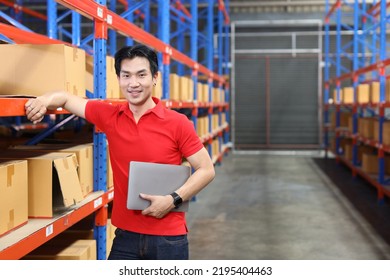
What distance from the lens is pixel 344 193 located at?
28.9 feet

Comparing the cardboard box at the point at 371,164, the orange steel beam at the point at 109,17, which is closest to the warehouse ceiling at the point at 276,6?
the cardboard box at the point at 371,164

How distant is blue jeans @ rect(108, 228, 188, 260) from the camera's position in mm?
2535

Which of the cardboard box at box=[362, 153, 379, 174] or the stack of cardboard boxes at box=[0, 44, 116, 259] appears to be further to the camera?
the cardboard box at box=[362, 153, 379, 174]

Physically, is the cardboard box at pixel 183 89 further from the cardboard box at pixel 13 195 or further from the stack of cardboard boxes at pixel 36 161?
the cardboard box at pixel 13 195

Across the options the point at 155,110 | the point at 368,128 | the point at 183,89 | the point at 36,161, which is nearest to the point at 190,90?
the point at 183,89

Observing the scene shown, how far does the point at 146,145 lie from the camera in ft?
8.18

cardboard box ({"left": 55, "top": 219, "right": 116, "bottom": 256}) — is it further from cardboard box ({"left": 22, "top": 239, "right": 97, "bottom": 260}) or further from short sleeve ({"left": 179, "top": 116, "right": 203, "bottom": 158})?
short sleeve ({"left": 179, "top": 116, "right": 203, "bottom": 158})

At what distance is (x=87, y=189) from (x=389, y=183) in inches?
225

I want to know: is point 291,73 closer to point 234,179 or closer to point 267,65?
point 267,65

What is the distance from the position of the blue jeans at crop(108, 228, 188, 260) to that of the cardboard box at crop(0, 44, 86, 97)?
3.24 ft

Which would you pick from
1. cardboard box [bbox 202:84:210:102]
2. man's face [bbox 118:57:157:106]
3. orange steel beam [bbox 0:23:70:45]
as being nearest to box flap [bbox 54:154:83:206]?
man's face [bbox 118:57:157:106]

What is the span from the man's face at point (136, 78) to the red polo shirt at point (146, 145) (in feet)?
0.32

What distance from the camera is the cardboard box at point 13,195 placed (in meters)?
2.65
